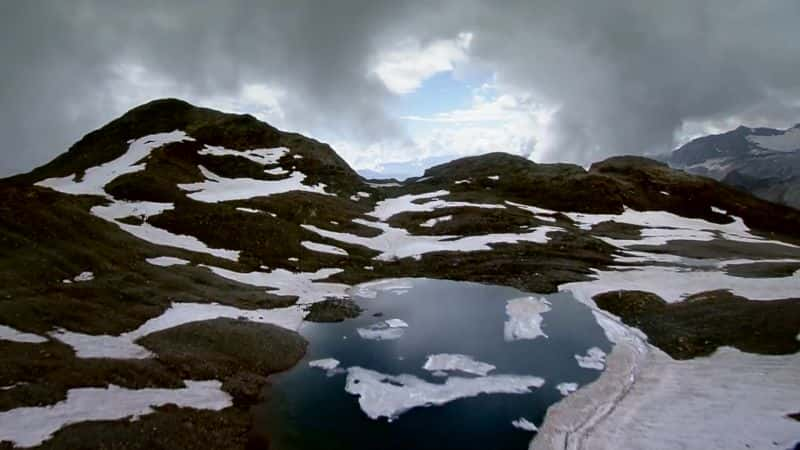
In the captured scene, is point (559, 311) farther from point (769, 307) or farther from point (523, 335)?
point (769, 307)

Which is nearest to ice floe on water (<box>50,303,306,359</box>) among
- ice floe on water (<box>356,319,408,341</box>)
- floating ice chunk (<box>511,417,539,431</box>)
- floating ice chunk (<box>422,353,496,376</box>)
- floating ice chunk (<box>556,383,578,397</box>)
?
ice floe on water (<box>356,319,408,341</box>)

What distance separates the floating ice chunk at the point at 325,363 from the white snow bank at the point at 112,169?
6026 centimetres

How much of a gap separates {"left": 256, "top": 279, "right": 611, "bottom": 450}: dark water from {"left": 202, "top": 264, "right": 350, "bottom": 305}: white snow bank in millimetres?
5795

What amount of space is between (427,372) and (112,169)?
85.9m

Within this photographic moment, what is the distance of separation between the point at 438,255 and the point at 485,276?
1199 cm

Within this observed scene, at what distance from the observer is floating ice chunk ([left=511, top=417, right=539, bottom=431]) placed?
28.1 metres

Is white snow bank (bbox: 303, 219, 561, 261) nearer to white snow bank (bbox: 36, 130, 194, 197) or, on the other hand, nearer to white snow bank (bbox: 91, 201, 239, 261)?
white snow bank (bbox: 91, 201, 239, 261)

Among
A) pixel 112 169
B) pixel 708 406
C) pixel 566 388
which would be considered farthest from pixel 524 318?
pixel 112 169

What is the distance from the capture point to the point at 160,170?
94.3m

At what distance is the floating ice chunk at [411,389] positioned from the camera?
3098 cm

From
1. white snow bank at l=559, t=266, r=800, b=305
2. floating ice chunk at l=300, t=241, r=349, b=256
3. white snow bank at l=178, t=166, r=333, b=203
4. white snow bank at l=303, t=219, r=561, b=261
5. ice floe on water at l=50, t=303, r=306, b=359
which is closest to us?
ice floe on water at l=50, t=303, r=306, b=359

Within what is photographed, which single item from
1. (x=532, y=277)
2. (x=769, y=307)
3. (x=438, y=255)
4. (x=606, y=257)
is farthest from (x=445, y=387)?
(x=606, y=257)

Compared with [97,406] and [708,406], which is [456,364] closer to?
[708,406]

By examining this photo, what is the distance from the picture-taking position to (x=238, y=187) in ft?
334
